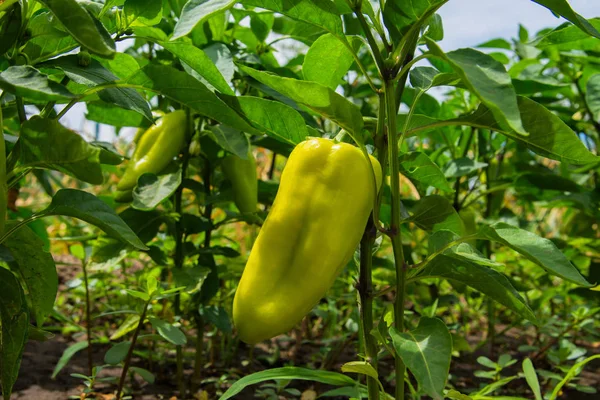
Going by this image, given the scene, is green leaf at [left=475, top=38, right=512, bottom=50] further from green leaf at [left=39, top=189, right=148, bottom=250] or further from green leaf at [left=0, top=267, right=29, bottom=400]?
green leaf at [left=0, top=267, right=29, bottom=400]

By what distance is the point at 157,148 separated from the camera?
1.49 meters

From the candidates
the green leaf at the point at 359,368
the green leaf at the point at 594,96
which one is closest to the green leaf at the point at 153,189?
the green leaf at the point at 359,368

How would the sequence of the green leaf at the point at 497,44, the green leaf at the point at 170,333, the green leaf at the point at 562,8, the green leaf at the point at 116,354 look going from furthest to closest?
the green leaf at the point at 497,44 < the green leaf at the point at 116,354 < the green leaf at the point at 170,333 < the green leaf at the point at 562,8

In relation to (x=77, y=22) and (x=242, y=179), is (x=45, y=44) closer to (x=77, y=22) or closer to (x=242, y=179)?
(x=77, y=22)

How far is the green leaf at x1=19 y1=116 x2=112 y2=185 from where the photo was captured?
2.95 ft

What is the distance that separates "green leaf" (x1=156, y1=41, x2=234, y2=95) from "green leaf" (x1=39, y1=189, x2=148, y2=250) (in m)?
0.26

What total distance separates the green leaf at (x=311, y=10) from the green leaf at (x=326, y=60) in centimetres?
14

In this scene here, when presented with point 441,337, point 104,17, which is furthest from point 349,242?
point 104,17

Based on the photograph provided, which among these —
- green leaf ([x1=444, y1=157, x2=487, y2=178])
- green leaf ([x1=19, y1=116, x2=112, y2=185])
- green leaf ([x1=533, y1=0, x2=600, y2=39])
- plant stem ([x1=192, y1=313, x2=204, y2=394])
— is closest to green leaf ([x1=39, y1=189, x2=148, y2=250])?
green leaf ([x1=19, y1=116, x2=112, y2=185])

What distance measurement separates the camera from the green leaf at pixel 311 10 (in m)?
0.93

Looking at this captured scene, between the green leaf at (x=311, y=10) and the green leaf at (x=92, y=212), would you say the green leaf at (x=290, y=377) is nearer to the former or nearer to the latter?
the green leaf at (x=92, y=212)

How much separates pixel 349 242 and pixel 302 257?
0.07m

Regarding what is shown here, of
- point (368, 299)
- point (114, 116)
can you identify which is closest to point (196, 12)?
point (368, 299)

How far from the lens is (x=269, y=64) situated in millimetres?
1731
